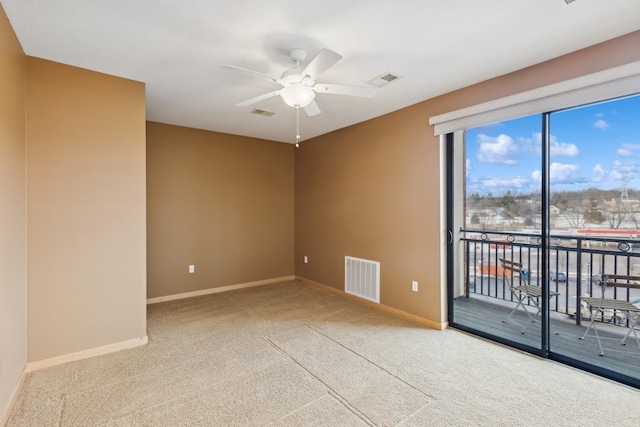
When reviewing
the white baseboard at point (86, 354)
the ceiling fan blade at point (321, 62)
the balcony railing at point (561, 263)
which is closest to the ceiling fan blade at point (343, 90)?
the ceiling fan blade at point (321, 62)

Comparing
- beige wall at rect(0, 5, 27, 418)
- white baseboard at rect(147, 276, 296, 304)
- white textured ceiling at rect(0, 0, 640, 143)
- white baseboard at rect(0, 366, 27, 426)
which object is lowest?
white baseboard at rect(0, 366, 27, 426)

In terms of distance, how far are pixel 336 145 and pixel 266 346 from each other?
9.90 ft

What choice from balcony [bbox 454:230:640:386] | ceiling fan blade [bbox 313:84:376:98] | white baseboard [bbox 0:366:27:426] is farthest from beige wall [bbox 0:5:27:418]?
balcony [bbox 454:230:640:386]

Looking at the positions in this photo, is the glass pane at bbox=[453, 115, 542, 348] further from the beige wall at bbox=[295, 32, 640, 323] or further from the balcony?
the beige wall at bbox=[295, 32, 640, 323]

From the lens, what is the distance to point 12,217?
82.3 inches

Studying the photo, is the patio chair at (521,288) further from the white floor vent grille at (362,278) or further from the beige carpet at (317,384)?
the white floor vent grille at (362,278)

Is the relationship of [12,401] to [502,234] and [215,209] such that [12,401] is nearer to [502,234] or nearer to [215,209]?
[215,209]

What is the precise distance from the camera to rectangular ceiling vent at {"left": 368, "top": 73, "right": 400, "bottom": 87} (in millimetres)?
2760

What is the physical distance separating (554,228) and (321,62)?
115 inches

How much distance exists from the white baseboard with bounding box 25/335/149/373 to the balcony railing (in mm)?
3792

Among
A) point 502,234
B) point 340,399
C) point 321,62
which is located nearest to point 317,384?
point 340,399

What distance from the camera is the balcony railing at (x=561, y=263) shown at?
115 inches

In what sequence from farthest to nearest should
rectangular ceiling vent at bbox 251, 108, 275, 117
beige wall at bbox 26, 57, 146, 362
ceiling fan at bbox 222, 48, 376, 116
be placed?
rectangular ceiling vent at bbox 251, 108, 275, 117
beige wall at bbox 26, 57, 146, 362
ceiling fan at bbox 222, 48, 376, 116

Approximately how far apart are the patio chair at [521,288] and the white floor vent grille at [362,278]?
1.51m
